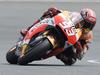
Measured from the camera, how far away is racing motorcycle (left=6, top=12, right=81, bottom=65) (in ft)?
43.2

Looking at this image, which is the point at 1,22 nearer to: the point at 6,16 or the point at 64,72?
the point at 6,16

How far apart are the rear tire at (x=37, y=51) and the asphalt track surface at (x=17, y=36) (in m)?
0.17

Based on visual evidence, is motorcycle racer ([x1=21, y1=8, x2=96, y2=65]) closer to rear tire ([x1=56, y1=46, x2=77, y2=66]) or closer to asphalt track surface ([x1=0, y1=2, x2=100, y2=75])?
rear tire ([x1=56, y1=46, x2=77, y2=66])

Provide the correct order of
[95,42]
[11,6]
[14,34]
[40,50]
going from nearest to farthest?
[40,50] → [95,42] → [14,34] → [11,6]

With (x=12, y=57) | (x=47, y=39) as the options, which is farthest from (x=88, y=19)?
(x=12, y=57)

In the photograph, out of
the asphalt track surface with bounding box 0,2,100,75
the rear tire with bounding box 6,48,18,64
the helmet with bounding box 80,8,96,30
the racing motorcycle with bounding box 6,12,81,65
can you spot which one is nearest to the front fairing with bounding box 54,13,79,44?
the racing motorcycle with bounding box 6,12,81,65

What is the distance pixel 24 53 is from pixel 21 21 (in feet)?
34.9

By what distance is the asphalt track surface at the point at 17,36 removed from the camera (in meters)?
12.2

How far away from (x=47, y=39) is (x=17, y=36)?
772 centimetres

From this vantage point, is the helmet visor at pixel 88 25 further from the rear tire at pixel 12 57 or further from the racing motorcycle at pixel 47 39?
the rear tire at pixel 12 57

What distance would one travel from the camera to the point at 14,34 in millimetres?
21266

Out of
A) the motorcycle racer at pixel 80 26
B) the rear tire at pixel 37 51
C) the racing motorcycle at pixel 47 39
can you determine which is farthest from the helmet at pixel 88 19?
the rear tire at pixel 37 51

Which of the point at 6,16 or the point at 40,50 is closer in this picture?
the point at 40,50

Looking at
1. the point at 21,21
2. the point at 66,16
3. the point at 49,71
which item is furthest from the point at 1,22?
the point at 49,71
